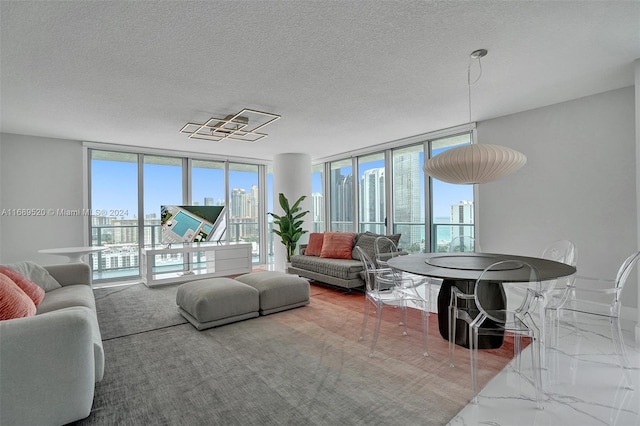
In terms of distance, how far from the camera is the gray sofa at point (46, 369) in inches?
61.5

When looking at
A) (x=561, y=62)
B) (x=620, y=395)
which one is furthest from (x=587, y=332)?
(x=561, y=62)

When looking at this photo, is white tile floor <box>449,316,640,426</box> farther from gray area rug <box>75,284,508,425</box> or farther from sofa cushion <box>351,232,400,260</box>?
sofa cushion <box>351,232,400,260</box>

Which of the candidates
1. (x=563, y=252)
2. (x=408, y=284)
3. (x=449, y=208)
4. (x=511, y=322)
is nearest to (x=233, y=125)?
(x=408, y=284)

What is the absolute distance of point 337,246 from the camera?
5.29 m

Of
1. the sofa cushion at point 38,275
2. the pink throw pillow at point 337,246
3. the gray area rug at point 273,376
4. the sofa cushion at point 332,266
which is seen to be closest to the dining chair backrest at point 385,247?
the sofa cushion at point 332,266

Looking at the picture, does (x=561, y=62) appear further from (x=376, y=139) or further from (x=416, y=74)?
(x=376, y=139)

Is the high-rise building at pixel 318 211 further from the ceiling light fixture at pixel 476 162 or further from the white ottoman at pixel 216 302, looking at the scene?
the ceiling light fixture at pixel 476 162

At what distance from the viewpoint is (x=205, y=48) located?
254cm

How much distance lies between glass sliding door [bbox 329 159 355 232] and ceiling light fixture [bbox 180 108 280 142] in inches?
100

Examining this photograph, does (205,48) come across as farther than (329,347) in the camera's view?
No

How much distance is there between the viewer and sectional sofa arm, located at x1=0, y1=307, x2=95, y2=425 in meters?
1.56

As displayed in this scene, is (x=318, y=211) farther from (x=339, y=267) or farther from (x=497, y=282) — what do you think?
(x=497, y=282)

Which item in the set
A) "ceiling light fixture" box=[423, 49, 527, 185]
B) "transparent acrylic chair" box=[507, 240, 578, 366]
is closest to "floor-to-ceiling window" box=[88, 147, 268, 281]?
"ceiling light fixture" box=[423, 49, 527, 185]

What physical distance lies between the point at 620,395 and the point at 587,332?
1.37 m
